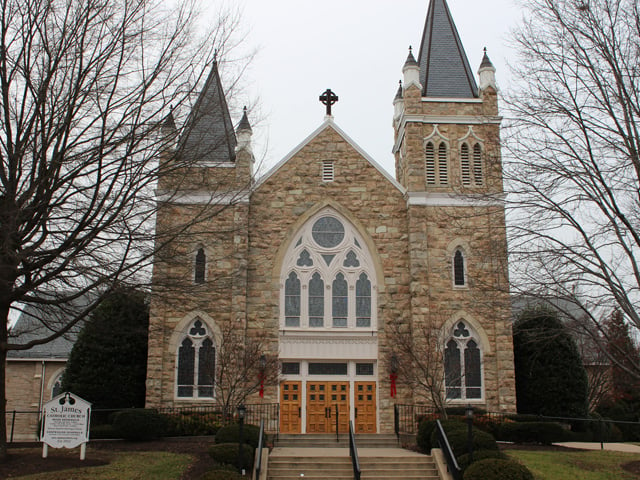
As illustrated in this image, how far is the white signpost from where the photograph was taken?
48.3 ft

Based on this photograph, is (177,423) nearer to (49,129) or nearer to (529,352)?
(49,129)

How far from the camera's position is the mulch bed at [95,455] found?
44.8ft

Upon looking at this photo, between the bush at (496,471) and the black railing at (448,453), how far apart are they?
0.65 meters

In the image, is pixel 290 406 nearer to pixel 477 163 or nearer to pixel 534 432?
pixel 534 432

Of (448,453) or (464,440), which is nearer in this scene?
(448,453)

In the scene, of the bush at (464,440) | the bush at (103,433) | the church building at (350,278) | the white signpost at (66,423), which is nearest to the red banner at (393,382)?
the church building at (350,278)

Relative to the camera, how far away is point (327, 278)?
23.0m

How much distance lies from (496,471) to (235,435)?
593cm

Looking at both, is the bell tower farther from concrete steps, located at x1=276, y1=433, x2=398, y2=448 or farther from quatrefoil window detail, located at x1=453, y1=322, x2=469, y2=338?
concrete steps, located at x1=276, y1=433, x2=398, y2=448

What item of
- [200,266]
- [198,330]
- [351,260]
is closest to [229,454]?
[198,330]

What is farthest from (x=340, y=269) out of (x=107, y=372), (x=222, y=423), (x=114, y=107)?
(x=114, y=107)

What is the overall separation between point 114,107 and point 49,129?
1.28 metres

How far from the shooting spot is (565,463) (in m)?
15.7

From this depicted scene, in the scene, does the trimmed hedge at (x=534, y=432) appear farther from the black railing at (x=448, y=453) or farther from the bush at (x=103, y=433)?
the bush at (x=103, y=433)
